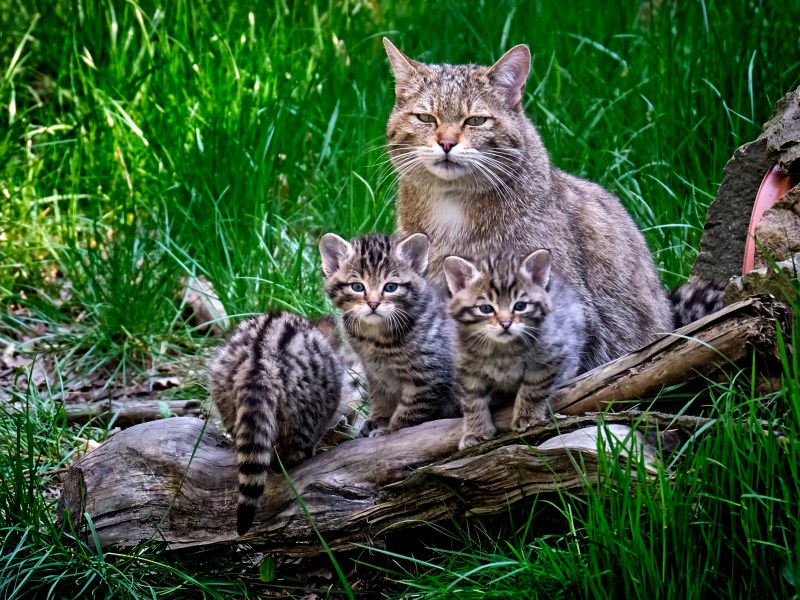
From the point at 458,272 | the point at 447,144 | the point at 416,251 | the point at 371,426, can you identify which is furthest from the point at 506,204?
the point at 371,426

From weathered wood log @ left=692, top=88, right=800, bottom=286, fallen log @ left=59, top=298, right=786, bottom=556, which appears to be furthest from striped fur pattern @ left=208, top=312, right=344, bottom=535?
weathered wood log @ left=692, top=88, right=800, bottom=286

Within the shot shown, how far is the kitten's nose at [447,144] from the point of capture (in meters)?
5.60

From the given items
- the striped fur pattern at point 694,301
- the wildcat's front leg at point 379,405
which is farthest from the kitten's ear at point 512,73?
the wildcat's front leg at point 379,405

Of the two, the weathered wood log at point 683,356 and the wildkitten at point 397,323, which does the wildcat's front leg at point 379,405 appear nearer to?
the wildkitten at point 397,323

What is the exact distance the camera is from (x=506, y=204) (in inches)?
224

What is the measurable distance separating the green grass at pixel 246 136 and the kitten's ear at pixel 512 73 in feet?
2.99

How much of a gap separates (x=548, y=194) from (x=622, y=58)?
286cm

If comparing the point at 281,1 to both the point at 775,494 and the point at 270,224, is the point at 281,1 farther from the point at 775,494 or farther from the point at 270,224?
the point at 775,494

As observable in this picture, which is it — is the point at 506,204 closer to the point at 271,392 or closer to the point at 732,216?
the point at 732,216

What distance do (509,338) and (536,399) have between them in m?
0.30

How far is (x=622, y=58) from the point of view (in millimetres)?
8219

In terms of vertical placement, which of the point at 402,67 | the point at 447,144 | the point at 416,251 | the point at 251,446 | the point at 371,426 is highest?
the point at 402,67

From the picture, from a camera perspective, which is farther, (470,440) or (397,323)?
(397,323)

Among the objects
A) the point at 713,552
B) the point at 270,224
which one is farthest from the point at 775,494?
the point at 270,224
